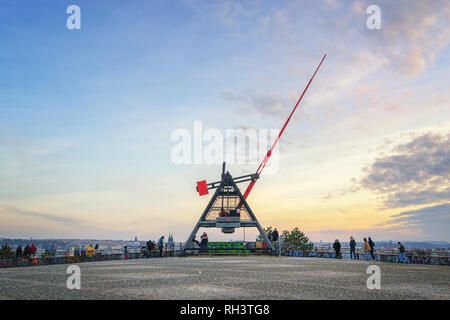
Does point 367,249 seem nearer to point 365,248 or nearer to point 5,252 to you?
point 365,248

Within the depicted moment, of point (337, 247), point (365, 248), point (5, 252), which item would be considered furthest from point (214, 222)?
point (5, 252)

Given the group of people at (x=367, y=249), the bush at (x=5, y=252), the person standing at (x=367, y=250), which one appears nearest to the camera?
the group of people at (x=367, y=249)

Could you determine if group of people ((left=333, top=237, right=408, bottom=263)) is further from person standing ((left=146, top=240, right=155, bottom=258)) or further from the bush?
the bush

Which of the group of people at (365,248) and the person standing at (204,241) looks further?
the person standing at (204,241)

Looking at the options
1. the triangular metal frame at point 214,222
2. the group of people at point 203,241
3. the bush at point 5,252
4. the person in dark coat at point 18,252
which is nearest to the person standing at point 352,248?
the triangular metal frame at point 214,222

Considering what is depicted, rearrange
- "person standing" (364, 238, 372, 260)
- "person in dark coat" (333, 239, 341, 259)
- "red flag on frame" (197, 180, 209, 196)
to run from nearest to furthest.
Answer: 1. "person standing" (364, 238, 372, 260)
2. "person in dark coat" (333, 239, 341, 259)
3. "red flag on frame" (197, 180, 209, 196)

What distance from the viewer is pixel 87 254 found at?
81.5ft

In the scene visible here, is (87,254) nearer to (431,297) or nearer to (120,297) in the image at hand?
(120,297)

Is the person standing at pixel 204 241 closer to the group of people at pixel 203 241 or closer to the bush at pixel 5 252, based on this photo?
the group of people at pixel 203 241

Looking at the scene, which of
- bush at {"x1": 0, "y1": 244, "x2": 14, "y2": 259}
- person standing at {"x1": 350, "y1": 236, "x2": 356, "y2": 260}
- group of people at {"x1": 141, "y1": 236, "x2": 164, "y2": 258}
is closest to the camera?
person standing at {"x1": 350, "y1": 236, "x2": 356, "y2": 260}

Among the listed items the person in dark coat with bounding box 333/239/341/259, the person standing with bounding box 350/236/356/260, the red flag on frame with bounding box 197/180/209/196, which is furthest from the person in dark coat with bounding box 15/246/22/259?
the person standing with bounding box 350/236/356/260

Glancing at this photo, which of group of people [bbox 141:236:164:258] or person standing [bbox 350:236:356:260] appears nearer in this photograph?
person standing [bbox 350:236:356:260]
